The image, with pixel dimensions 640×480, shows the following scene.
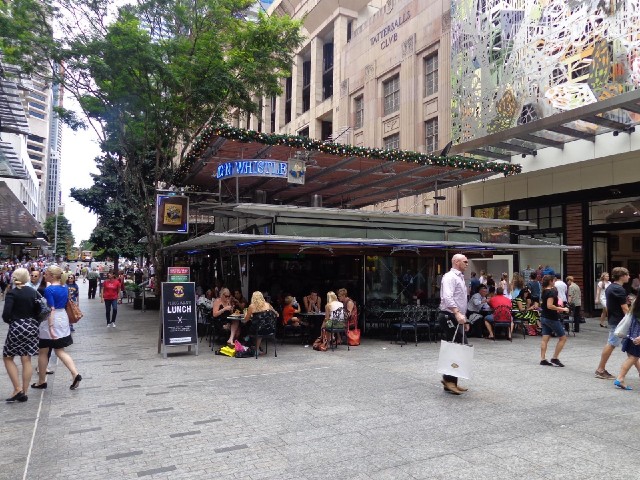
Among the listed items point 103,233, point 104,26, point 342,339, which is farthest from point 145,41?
point 103,233

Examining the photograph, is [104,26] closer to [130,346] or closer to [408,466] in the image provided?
[130,346]

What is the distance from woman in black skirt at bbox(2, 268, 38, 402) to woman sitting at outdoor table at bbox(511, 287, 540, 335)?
1065cm

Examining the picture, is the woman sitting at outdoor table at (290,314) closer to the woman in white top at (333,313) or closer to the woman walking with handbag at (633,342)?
the woman in white top at (333,313)

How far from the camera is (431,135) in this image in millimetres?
23281

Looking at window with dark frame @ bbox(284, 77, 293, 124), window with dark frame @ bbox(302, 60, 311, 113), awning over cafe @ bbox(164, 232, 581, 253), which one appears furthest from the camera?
window with dark frame @ bbox(284, 77, 293, 124)

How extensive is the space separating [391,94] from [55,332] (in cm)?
2275

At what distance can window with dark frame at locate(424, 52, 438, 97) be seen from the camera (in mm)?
23250

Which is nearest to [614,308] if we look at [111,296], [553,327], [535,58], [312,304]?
[553,327]

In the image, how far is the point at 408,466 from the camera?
4.18 metres

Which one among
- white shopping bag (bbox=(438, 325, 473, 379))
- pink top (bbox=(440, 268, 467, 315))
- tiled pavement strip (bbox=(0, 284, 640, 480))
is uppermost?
pink top (bbox=(440, 268, 467, 315))

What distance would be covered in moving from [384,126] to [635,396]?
2162 centimetres

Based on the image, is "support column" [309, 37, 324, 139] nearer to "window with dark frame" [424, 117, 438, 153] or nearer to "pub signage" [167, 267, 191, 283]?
"window with dark frame" [424, 117, 438, 153]

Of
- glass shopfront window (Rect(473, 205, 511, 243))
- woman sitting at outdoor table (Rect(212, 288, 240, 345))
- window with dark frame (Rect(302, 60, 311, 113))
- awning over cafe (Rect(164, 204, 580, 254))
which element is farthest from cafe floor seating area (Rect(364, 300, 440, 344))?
window with dark frame (Rect(302, 60, 311, 113))

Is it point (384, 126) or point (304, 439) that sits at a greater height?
point (384, 126)
